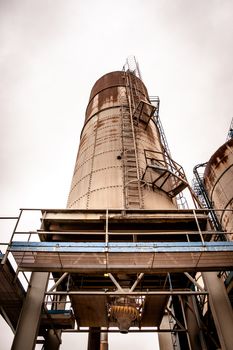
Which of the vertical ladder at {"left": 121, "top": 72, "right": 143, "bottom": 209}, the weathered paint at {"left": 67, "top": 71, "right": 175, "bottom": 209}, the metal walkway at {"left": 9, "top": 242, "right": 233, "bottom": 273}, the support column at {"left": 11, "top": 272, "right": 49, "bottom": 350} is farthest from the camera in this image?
the weathered paint at {"left": 67, "top": 71, "right": 175, "bottom": 209}

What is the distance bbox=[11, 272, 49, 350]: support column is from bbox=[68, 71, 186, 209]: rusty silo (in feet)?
9.42

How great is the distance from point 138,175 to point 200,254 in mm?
3877

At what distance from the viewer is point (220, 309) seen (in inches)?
241

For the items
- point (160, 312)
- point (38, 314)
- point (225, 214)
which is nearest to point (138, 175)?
point (160, 312)

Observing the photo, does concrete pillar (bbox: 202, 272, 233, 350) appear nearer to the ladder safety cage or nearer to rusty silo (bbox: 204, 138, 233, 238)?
the ladder safety cage

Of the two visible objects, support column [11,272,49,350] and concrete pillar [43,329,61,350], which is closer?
support column [11,272,49,350]

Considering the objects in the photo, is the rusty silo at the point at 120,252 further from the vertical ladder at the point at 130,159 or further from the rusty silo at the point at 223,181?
the rusty silo at the point at 223,181

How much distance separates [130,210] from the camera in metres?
7.58

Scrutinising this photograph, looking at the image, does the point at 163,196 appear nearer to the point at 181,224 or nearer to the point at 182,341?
the point at 181,224

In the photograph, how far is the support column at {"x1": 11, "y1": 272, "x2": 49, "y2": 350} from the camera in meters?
5.46

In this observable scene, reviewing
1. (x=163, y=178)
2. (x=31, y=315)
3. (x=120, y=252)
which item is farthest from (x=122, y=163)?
(x=31, y=315)

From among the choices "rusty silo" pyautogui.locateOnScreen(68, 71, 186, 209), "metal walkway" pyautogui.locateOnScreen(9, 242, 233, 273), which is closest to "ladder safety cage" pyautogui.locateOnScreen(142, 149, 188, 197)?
"rusty silo" pyautogui.locateOnScreen(68, 71, 186, 209)

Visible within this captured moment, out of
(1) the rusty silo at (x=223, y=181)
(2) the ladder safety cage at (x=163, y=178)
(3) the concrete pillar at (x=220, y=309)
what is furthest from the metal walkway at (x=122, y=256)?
(1) the rusty silo at (x=223, y=181)

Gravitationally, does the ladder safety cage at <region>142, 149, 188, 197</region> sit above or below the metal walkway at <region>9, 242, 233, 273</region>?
above
